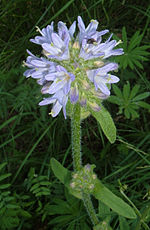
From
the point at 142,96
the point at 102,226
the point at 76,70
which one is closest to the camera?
the point at 76,70

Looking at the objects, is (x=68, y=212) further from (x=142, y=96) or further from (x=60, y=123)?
(x=142, y=96)

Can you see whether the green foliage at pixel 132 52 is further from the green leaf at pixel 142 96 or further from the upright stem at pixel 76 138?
the upright stem at pixel 76 138

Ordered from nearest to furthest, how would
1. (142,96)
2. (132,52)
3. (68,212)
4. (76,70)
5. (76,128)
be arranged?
(76,70), (76,128), (68,212), (142,96), (132,52)

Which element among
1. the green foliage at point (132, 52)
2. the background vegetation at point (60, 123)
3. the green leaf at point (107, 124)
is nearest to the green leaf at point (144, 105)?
the background vegetation at point (60, 123)

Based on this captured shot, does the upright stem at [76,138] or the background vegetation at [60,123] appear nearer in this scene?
the upright stem at [76,138]

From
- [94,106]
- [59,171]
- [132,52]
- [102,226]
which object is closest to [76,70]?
[94,106]

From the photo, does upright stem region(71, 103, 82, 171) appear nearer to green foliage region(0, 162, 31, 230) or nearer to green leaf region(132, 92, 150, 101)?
green foliage region(0, 162, 31, 230)

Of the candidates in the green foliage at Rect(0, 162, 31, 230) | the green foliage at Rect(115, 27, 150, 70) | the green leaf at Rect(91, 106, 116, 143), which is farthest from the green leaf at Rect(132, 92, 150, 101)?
the green foliage at Rect(0, 162, 31, 230)
